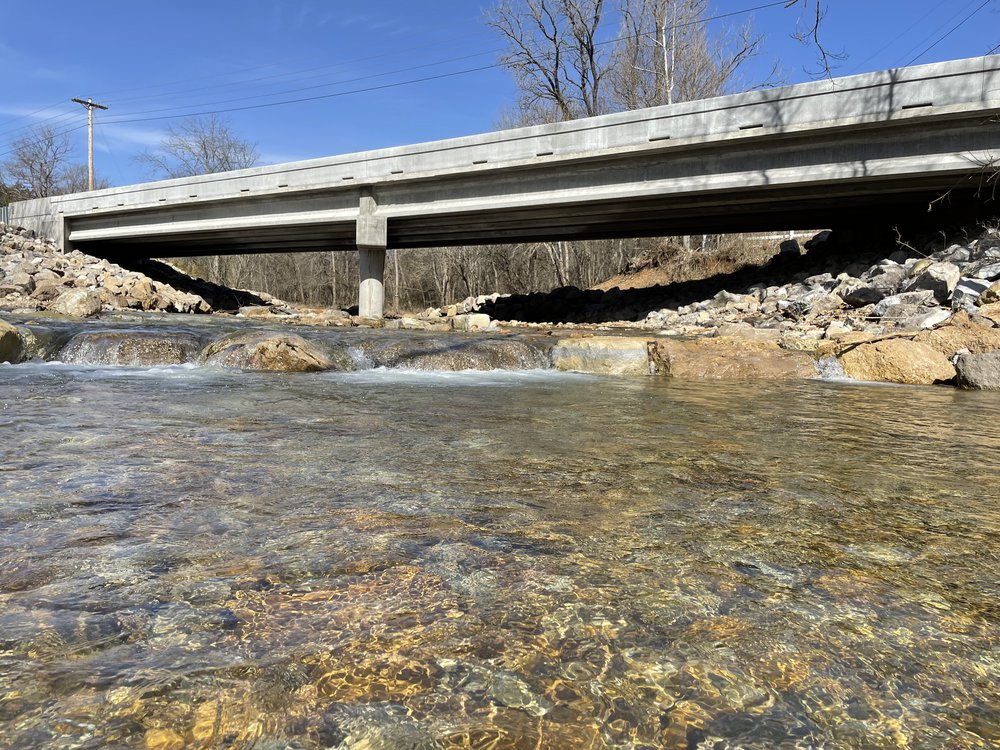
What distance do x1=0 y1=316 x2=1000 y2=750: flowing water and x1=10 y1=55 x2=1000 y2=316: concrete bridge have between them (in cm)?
1249

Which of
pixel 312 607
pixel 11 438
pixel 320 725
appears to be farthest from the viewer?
pixel 11 438

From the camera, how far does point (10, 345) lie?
887 cm

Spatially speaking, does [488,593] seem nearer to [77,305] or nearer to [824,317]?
[824,317]

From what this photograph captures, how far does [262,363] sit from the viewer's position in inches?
352

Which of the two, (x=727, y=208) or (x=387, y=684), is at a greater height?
(x=727, y=208)

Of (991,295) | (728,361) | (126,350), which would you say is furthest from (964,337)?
(126,350)

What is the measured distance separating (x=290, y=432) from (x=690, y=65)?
30055 mm

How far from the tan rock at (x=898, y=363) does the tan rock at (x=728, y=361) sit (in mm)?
642

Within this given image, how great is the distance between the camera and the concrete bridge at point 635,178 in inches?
527

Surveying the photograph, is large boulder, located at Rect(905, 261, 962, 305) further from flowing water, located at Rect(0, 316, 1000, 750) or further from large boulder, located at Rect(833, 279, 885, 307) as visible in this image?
flowing water, located at Rect(0, 316, 1000, 750)

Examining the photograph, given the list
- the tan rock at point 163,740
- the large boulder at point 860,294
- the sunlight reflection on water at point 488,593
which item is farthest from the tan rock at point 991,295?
the tan rock at point 163,740

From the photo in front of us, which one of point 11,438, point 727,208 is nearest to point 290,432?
point 11,438

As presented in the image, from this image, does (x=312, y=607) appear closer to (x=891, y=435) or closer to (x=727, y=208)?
(x=891, y=435)

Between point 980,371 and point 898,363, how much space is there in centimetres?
115
